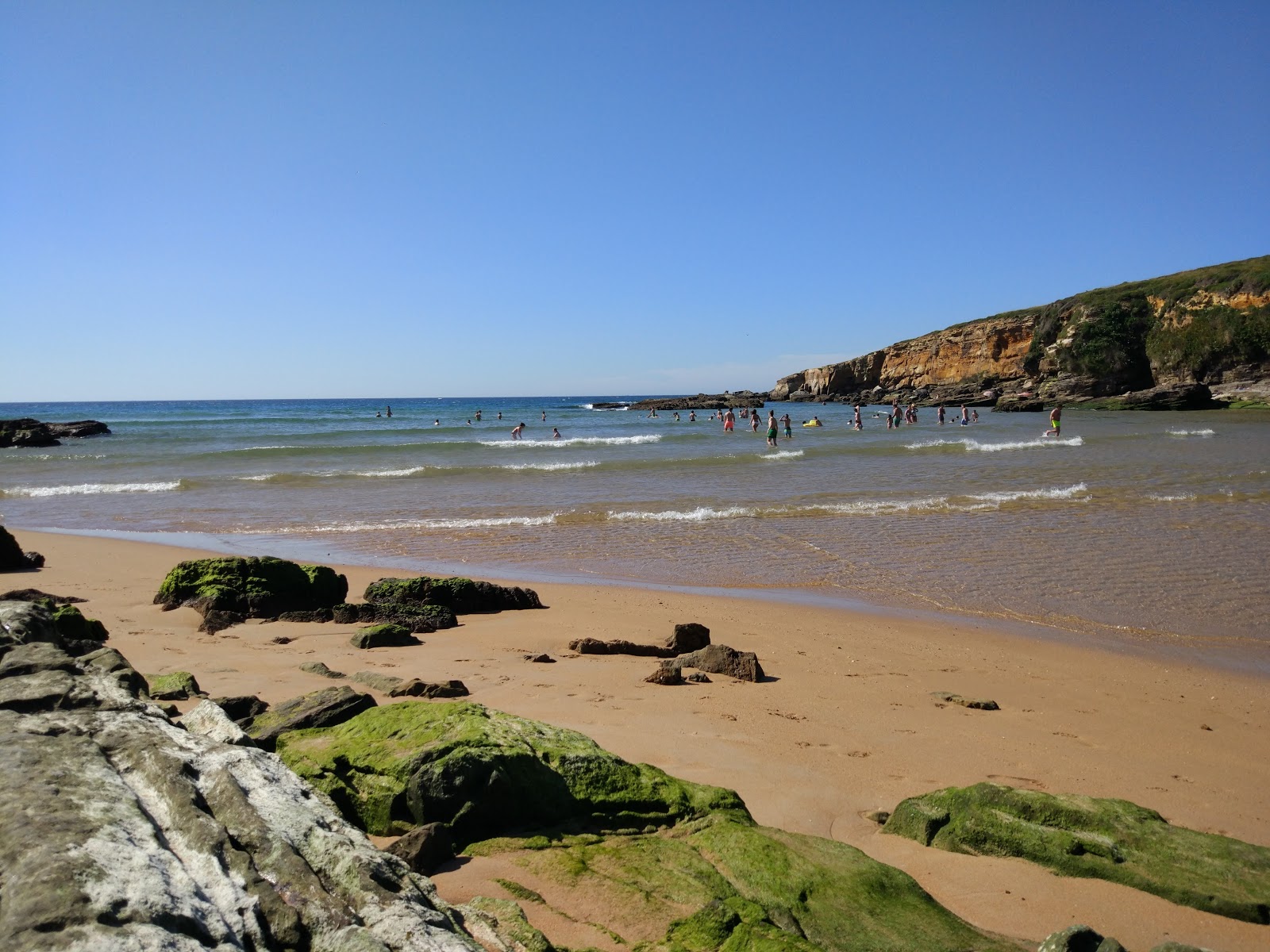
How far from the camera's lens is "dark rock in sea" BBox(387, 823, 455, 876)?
306 cm

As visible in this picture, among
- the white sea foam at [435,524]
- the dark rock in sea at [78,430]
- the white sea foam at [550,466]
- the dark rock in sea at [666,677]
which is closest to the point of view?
the dark rock in sea at [666,677]

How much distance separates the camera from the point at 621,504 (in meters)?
18.0

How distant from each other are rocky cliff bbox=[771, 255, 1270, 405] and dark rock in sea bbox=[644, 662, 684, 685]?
5771 cm

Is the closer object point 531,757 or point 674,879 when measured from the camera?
point 674,879

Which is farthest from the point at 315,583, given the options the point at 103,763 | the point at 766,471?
the point at 766,471

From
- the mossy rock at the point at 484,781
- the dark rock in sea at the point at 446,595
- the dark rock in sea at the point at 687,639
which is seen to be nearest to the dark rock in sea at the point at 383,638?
the dark rock in sea at the point at 446,595

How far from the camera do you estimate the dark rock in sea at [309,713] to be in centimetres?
417

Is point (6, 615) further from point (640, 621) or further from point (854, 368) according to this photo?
point (854, 368)

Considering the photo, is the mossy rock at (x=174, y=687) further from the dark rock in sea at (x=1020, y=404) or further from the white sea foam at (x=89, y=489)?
the dark rock in sea at (x=1020, y=404)

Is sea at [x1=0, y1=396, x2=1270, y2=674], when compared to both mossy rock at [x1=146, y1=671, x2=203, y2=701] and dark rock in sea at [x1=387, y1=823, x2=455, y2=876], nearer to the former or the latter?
mossy rock at [x1=146, y1=671, x2=203, y2=701]

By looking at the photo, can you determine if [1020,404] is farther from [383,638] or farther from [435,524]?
[383,638]

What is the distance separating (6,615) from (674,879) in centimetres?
348

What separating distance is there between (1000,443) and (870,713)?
3137cm

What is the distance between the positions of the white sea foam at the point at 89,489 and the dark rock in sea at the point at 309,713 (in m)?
19.8
